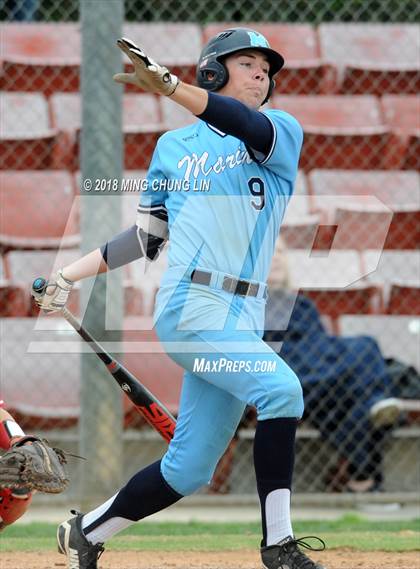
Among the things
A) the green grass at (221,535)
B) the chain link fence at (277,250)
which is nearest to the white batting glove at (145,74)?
the green grass at (221,535)

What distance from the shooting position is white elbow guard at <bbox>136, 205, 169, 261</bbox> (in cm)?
379

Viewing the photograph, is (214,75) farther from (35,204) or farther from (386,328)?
(35,204)

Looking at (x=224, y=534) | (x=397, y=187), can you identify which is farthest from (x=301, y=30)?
(x=224, y=534)

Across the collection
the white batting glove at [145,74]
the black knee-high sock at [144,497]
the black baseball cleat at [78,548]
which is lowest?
the black baseball cleat at [78,548]

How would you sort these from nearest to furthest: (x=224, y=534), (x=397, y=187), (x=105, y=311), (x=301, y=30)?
(x=224, y=534) < (x=105, y=311) < (x=397, y=187) < (x=301, y=30)

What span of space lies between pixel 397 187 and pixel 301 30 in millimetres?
1985

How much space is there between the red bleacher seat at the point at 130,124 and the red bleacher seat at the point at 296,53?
0.84 m

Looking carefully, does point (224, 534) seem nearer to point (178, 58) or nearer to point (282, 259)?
point (282, 259)

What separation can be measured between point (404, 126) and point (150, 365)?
2819 mm

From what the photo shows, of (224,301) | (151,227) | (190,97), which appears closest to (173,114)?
(151,227)

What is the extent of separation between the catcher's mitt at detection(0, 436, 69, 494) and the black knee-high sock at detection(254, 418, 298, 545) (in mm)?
676

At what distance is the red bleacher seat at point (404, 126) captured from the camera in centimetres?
739

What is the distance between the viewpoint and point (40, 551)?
189 inches
